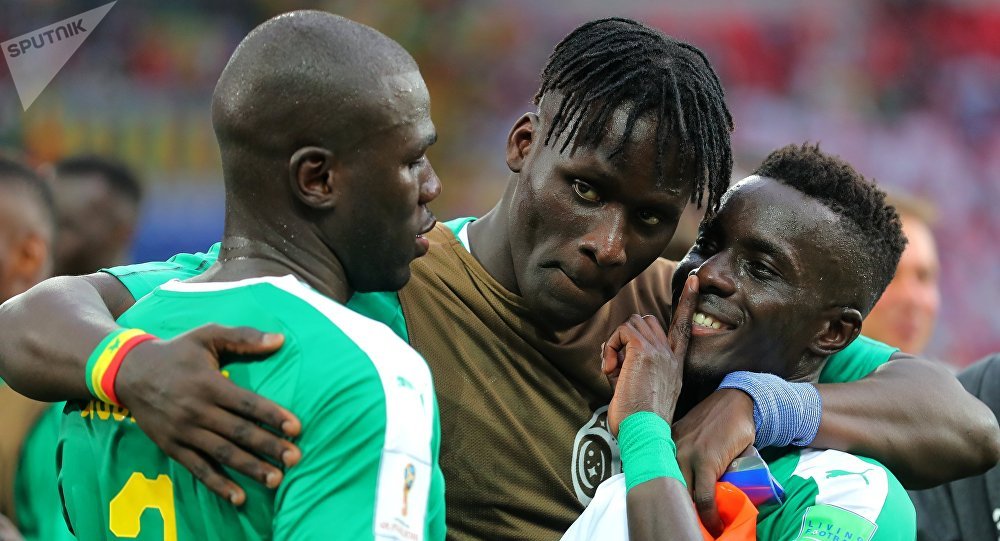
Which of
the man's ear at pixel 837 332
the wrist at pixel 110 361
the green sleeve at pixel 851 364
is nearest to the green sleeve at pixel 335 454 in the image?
the wrist at pixel 110 361

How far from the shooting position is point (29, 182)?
5.28 metres

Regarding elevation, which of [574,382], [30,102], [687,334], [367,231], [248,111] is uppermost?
[248,111]

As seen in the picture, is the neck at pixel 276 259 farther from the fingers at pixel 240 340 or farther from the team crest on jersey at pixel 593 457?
the team crest on jersey at pixel 593 457

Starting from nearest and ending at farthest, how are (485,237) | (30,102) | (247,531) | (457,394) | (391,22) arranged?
1. (247,531)
2. (457,394)
3. (485,237)
4. (30,102)
5. (391,22)

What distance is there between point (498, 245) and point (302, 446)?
1290mm

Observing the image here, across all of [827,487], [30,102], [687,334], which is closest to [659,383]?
[687,334]

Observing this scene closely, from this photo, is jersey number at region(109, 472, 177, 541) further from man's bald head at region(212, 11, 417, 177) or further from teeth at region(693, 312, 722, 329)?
teeth at region(693, 312, 722, 329)

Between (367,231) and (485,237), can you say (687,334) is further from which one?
(367,231)

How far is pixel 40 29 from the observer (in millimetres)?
7578

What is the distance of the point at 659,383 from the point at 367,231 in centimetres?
97

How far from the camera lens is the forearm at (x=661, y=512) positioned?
95.2 inches


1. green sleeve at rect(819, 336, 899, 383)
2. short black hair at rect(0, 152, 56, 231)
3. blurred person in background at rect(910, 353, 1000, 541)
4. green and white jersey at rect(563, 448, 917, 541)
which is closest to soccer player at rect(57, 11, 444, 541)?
green and white jersey at rect(563, 448, 917, 541)

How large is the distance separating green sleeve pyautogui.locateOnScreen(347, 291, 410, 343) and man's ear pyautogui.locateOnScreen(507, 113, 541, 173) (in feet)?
1.57

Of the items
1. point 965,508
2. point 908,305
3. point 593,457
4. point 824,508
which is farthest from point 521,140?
point 908,305
